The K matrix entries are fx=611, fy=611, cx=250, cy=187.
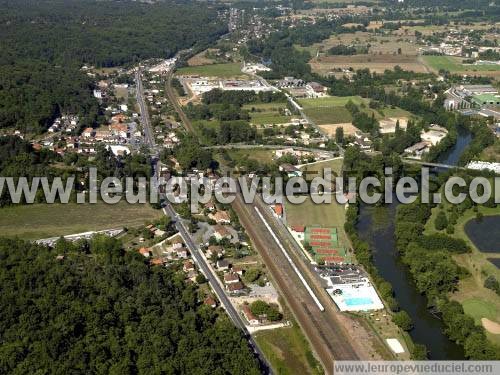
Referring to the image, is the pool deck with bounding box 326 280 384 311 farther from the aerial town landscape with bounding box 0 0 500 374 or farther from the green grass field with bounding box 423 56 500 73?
the green grass field with bounding box 423 56 500 73

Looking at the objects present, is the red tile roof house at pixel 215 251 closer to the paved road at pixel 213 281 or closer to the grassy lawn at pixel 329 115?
the paved road at pixel 213 281

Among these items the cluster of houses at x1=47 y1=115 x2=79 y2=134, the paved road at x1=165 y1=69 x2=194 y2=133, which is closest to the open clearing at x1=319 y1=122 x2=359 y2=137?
the paved road at x1=165 y1=69 x2=194 y2=133

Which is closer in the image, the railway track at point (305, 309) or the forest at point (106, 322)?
the forest at point (106, 322)

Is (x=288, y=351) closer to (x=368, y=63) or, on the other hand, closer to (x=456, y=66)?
(x=368, y=63)

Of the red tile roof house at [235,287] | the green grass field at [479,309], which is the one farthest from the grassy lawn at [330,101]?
the green grass field at [479,309]

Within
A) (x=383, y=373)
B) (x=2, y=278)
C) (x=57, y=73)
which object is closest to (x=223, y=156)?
(x=2, y=278)
